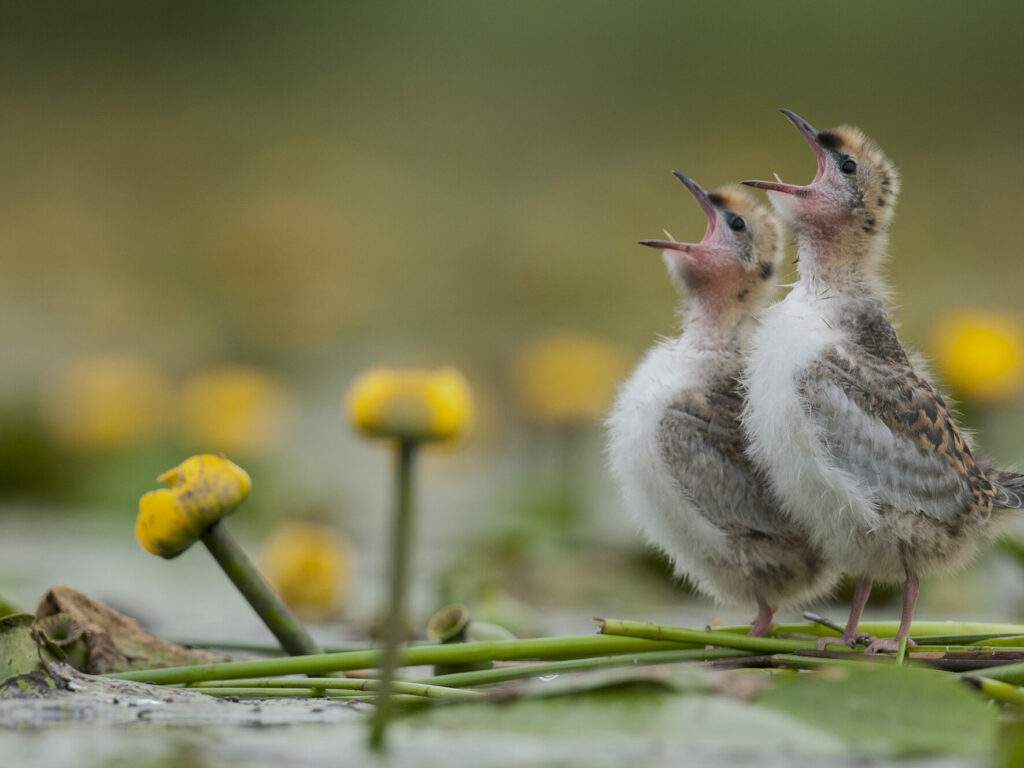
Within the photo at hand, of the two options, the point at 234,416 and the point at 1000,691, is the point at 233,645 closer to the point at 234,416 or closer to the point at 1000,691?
the point at 1000,691

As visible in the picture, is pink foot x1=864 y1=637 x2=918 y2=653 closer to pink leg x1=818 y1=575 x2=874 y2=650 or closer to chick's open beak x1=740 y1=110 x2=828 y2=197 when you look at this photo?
pink leg x1=818 y1=575 x2=874 y2=650

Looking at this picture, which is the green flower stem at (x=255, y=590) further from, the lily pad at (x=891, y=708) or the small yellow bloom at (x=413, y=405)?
the lily pad at (x=891, y=708)

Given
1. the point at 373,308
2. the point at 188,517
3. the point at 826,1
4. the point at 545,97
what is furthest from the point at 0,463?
the point at 826,1

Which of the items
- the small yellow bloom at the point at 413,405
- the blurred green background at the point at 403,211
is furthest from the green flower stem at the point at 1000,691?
the blurred green background at the point at 403,211

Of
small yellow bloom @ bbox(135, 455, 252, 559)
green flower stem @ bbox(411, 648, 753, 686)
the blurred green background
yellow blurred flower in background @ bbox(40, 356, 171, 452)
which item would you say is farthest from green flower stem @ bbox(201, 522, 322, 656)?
yellow blurred flower in background @ bbox(40, 356, 171, 452)

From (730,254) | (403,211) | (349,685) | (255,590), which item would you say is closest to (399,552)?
(349,685)

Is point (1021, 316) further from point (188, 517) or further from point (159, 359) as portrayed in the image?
point (188, 517)
